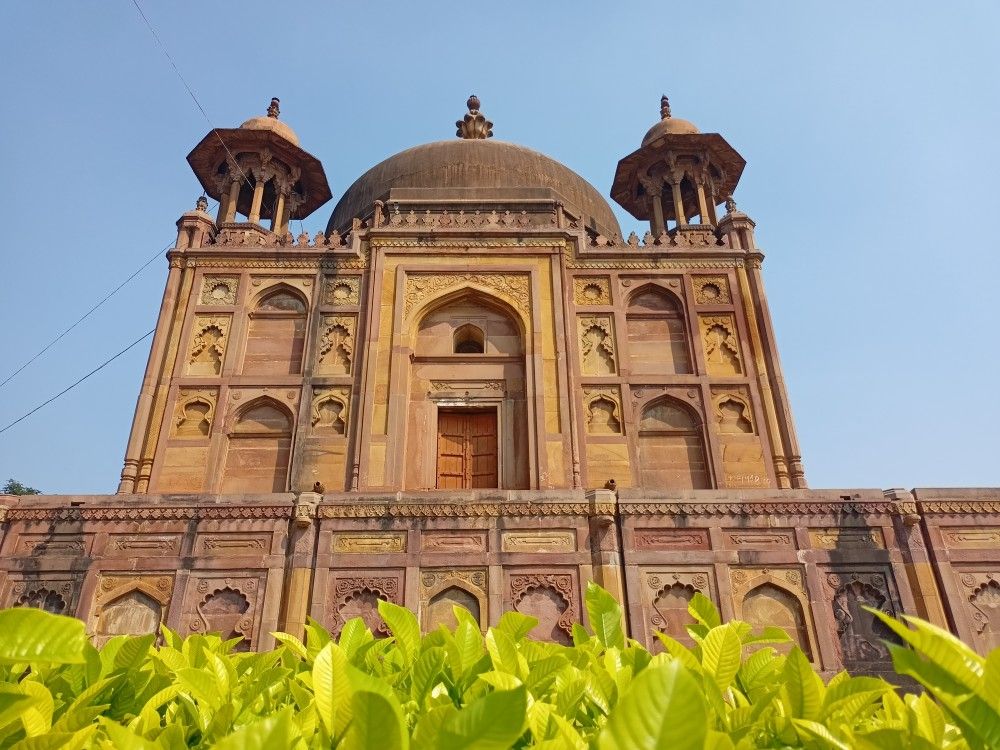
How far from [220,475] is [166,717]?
1146cm

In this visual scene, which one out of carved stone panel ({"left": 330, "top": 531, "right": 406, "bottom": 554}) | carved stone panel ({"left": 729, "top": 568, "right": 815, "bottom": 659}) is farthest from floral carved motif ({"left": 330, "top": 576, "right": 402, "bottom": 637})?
carved stone panel ({"left": 729, "top": 568, "right": 815, "bottom": 659})

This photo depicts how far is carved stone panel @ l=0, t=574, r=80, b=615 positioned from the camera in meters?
7.86

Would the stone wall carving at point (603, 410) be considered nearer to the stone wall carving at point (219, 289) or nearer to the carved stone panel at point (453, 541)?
the carved stone panel at point (453, 541)

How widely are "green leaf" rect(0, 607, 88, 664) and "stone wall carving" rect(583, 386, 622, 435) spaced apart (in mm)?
12295

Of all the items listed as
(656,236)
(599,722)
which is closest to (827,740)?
(599,722)

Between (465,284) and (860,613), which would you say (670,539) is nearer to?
(860,613)

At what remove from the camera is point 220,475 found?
12820 millimetres

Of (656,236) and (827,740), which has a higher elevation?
(656,236)

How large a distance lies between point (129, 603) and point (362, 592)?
269 centimetres

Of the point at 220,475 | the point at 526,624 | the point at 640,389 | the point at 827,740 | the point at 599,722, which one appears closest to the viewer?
the point at 827,740

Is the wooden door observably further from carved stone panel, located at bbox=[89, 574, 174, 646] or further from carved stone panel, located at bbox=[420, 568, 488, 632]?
carved stone panel, located at bbox=[89, 574, 174, 646]

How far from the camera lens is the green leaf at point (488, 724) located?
1.12 metres

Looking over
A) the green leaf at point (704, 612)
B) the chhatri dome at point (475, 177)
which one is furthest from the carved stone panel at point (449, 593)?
the chhatri dome at point (475, 177)

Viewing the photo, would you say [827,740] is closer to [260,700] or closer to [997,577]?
[260,700]
